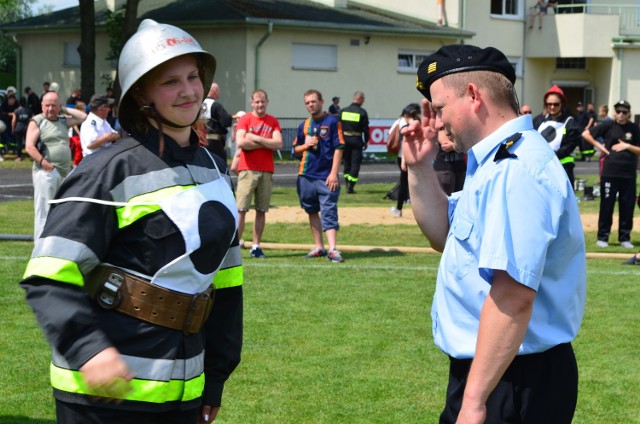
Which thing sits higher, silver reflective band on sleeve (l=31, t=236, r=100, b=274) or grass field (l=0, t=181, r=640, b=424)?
silver reflective band on sleeve (l=31, t=236, r=100, b=274)

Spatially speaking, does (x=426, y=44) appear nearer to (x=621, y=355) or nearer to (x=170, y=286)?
(x=621, y=355)

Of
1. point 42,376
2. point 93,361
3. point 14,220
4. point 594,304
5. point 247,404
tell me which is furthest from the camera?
point 14,220

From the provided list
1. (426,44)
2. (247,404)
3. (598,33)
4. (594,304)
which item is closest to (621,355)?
(594,304)

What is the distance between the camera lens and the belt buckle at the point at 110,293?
3.51 metres

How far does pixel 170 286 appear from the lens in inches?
141

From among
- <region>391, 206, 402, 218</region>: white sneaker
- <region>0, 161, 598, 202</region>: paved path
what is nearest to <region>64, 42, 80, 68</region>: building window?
<region>0, 161, 598, 202</region>: paved path

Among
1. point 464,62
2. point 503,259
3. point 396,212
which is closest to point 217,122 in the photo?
point 396,212

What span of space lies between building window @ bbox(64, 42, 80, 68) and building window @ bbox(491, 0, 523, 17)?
55.2 feet

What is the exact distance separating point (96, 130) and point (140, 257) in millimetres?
10649

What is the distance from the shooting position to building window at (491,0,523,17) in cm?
4388

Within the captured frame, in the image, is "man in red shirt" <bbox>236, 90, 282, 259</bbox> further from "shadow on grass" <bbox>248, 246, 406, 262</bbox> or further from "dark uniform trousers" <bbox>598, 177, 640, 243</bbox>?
"dark uniform trousers" <bbox>598, 177, 640, 243</bbox>

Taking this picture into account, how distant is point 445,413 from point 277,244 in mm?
10429

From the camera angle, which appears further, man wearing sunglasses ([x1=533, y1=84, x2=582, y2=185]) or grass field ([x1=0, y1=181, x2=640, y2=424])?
man wearing sunglasses ([x1=533, y1=84, x2=582, y2=185])

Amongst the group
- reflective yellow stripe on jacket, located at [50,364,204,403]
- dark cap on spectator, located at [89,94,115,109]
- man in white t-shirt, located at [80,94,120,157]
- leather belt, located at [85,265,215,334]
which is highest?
dark cap on spectator, located at [89,94,115,109]
